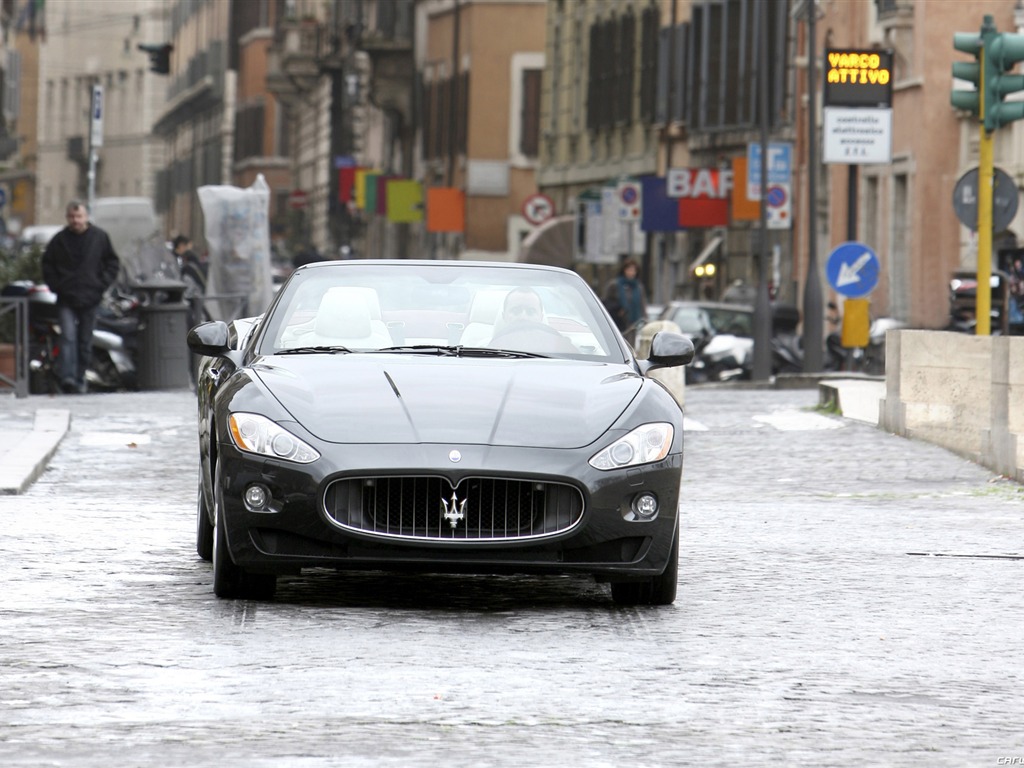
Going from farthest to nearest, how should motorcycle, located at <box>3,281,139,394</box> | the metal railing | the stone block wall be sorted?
motorcycle, located at <box>3,281,139,394</box> → the metal railing → the stone block wall

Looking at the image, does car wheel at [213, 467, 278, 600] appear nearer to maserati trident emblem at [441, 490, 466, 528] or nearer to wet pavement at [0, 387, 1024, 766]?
wet pavement at [0, 387, 1024, 766]

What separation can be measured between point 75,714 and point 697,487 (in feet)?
29.7

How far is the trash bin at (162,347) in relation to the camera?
88.0 feet

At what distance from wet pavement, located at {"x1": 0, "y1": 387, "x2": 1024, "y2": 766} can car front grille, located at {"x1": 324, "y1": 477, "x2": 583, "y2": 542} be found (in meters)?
0.31

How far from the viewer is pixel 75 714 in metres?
7.09

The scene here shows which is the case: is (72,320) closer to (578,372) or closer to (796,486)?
(796,486)

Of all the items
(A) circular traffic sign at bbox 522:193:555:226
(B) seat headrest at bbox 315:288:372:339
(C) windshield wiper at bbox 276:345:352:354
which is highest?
(A) circular traffic sign at bbox 522:193:555:226

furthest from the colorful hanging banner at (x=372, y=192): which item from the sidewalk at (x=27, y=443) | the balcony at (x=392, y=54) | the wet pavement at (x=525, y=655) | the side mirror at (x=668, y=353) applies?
Answer: the side mirror at (x=668, y=353)

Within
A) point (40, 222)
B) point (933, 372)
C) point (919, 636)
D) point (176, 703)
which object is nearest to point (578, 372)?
point (919, 636)

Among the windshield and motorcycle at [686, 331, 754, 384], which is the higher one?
the windshield

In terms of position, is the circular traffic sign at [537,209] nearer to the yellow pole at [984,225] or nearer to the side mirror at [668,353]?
the yellow pole at [984,225]

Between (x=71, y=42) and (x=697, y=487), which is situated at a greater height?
(x=71, y=42)

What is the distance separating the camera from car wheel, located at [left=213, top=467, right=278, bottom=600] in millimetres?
9445

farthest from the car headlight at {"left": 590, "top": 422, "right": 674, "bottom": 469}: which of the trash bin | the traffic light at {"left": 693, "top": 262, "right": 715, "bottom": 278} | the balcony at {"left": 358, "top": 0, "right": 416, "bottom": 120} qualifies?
the balcony at {"left": 358, "top": 0, "right": 416, "bottom": 120}
